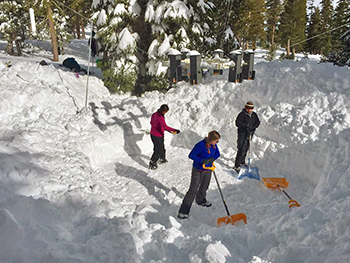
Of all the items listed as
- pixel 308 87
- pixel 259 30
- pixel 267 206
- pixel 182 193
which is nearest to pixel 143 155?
pixel 182 193

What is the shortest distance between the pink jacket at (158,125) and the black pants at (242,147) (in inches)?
74.3

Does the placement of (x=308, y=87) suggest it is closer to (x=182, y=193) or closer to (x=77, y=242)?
(x=182, y=193)

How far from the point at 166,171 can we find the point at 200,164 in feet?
7.66

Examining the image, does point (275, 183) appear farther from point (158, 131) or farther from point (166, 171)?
point (158, 131)

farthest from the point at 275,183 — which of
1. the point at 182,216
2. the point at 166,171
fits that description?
the point at 166,171

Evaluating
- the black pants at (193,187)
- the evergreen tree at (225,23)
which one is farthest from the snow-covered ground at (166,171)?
the evergreen tree at (225,23)

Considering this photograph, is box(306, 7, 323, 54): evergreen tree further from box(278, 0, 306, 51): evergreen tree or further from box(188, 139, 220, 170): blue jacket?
box(188, 139, 220, 170): blue jacket

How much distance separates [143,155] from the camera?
8398mm

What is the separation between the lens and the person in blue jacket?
5.08m

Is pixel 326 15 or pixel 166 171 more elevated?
pixel 326 15

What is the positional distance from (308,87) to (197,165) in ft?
17.3

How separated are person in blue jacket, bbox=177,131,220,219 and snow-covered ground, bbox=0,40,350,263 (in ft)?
1.12

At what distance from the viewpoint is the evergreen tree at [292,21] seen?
36.5 m

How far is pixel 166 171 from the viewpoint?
24.0ft
